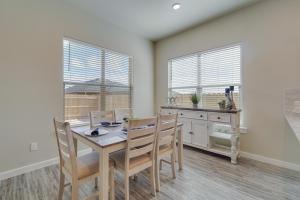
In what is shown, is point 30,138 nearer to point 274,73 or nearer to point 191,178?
point 191,178

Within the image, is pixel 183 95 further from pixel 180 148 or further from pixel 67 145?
pixel 67 145

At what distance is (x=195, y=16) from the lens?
3145mm

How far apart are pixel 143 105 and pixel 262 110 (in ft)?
8.59

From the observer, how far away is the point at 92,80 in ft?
10.6

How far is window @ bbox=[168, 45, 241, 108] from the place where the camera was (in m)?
3.08

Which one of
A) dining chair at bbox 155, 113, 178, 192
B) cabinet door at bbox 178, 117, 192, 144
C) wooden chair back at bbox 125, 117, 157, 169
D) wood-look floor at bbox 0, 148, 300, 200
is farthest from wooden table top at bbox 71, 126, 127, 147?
cabinet door at bbox 178, 117, 192, 144

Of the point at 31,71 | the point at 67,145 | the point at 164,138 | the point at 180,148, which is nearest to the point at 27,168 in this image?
the point at 31,71

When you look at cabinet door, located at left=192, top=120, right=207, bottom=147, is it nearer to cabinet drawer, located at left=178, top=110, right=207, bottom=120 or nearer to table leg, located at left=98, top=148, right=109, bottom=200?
cabinet drawer, located at left=178, top=110, right=207, bottom=120

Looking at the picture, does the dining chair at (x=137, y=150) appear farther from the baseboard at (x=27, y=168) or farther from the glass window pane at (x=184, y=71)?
the glass window pane at (x=184, y=71)

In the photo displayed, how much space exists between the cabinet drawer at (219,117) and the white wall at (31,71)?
8.86 ft

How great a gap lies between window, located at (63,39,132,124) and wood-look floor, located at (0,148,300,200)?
1.14m

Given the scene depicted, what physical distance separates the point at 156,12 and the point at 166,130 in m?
2.32

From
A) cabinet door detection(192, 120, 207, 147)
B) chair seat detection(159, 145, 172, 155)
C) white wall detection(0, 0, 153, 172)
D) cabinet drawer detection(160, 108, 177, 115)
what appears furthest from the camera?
cabinet drawer detection(160, 108, 177, 115)

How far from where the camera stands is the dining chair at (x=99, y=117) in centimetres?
231
